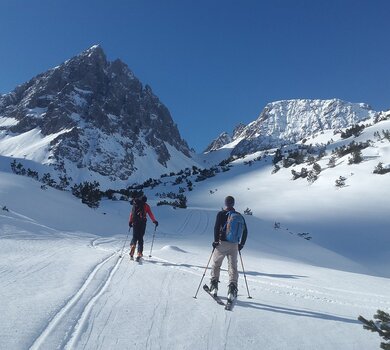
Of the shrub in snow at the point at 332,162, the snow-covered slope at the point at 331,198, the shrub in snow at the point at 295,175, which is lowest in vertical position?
the snow-covered slope at the point at 331,198

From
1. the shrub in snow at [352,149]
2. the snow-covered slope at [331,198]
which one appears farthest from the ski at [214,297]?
the shrub in snow at [352,149]

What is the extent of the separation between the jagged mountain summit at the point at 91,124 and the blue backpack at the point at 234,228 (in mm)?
104723

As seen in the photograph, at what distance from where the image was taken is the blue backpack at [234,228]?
6.43m

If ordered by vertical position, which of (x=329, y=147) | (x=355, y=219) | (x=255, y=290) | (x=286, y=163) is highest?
(x=329, y=147)

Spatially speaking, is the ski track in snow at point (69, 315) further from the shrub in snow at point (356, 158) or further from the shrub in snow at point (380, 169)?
the shrub in snow at point (356, 158)

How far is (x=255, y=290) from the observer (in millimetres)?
7086

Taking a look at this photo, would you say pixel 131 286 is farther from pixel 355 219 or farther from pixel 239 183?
pixel 239 183

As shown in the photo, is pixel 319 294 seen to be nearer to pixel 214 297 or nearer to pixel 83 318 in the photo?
pixel 214 297

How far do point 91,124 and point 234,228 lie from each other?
Answer: 13536 cm

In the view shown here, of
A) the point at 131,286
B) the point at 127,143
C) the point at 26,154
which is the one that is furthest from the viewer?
the point at 127,143

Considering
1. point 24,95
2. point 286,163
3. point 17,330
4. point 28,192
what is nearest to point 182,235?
point 28,192

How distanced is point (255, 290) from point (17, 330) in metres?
4.37

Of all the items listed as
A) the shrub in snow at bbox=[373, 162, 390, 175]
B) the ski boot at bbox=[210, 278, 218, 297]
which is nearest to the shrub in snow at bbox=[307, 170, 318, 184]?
the shrub in snow at bbox=[373, 162, 390, 175]

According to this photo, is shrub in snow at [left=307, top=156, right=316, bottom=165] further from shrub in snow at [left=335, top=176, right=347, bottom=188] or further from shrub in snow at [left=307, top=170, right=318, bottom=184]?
shrub in snow at [left=335, top=176, right=347, bottom=188]
